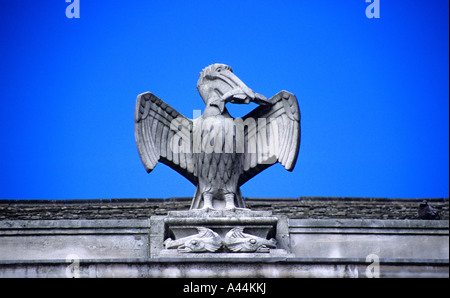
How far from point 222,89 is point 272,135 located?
955mm

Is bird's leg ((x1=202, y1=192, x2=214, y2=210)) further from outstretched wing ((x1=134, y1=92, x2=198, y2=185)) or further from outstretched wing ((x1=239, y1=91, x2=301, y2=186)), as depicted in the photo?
outstretched wing ((x1=239, y1=91, x2=301, y2=186))

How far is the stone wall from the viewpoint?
17.2 metres

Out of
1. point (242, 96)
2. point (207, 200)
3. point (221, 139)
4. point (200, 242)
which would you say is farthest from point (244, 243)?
point (242, 96)

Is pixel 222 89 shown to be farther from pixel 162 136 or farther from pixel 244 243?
pixel 244 243

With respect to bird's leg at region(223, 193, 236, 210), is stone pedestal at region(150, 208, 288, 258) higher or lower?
lower

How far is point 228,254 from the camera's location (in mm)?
12969

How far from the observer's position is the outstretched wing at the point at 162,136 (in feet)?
45.4

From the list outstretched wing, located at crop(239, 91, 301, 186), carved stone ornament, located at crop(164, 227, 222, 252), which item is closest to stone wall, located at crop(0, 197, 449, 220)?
outstretched wing, located at crop(239, 91, 301, 186)

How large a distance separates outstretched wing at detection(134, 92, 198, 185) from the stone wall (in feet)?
10.6

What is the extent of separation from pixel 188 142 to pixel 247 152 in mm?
819

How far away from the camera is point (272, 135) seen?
46.2 ft

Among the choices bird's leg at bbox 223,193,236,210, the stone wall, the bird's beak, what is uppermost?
the bird's beak

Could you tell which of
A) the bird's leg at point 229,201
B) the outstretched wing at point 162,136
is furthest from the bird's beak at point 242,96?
the bird's leg at point 229,201
